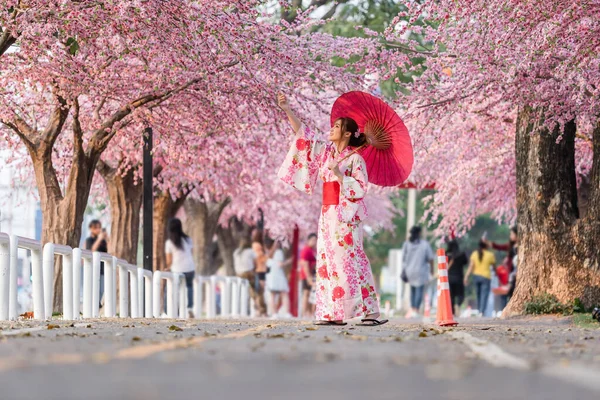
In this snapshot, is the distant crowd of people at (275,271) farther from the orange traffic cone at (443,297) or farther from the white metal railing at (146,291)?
the orange traffic cone at (443,297)

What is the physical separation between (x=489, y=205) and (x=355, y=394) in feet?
81.4

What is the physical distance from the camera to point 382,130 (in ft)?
41.9

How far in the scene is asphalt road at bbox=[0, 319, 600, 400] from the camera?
5.04 meters

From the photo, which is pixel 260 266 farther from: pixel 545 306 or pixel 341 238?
pixel 341 238

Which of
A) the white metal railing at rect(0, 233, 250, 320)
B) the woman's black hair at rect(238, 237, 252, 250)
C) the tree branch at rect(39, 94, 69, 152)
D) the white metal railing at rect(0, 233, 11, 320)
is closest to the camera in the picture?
the white metal railing at rect(0, 233, 11, 320)

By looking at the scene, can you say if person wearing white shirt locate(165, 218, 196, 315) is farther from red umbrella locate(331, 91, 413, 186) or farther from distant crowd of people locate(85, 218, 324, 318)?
red umbrella locate(331, 91, 413, 186)

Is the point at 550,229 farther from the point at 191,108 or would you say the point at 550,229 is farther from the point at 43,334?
the point at 43,334

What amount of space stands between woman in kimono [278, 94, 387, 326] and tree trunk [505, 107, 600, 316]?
5.15 m

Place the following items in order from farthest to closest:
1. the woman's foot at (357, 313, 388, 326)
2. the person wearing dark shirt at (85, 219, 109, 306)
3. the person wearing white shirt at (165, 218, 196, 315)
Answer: the person wearing white shirt at (165, 218, 196, 315) → the person wearing dark shirt at (85, 219, 109, 306) → the woman's foot at (357, 313, 388, 326)

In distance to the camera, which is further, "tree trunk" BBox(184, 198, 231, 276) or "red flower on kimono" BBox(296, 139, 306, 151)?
"tree trunk" BBox(184, 198, 231, 276)

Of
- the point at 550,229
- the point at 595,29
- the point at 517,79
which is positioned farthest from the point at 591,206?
the point at 595,29

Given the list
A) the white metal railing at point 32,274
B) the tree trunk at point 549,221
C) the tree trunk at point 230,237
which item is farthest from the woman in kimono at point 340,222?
the tree trunk at point 230,237

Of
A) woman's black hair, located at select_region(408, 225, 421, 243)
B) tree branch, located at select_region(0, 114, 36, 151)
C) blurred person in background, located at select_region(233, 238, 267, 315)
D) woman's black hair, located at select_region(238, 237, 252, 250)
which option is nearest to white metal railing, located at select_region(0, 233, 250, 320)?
tree branch, located at select_region(0, 114, 36, 151)

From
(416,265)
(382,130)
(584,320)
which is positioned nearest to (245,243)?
(416,265)
